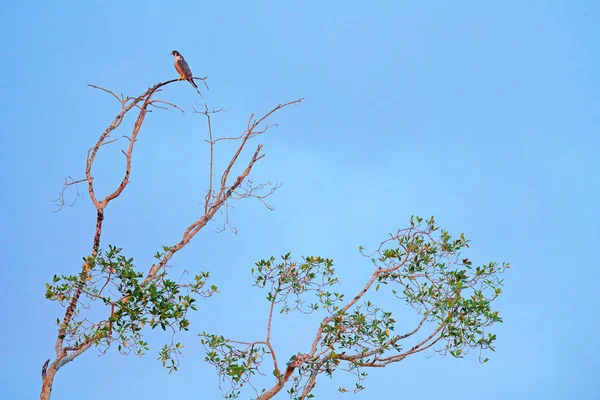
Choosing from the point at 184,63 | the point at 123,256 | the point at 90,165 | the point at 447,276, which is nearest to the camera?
the point at 123,256

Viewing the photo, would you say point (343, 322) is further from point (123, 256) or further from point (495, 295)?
point (123, 256)

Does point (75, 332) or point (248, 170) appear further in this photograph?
point (248, 170)

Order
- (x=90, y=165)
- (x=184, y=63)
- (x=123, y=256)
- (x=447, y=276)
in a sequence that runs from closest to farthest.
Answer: (x=123, y=256) → (x=447, y=276) → (x=90, y=165) → (x=184, y=63)

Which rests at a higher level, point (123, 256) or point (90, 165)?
point (90, 165)

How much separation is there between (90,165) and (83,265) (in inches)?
50.6

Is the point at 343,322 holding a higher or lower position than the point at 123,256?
lower

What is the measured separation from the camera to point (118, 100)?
7.16 metres

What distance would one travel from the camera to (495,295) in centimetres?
643

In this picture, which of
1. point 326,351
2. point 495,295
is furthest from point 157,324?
point 495,295

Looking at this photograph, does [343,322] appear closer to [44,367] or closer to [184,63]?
[44,367]

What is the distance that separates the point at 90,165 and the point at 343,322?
3150 millimetres

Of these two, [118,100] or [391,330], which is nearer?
[391,330]

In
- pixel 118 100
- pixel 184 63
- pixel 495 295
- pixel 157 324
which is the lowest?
pixel 495 295

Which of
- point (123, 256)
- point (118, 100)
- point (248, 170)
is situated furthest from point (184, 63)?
point (123, 256)
